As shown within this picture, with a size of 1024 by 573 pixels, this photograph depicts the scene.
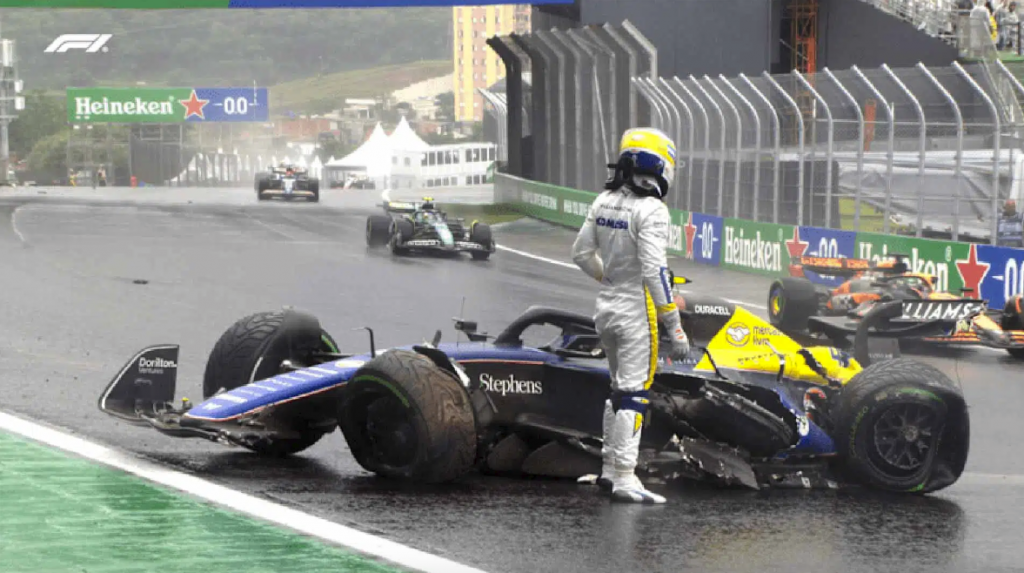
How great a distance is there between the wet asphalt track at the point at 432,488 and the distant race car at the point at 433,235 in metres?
0.39

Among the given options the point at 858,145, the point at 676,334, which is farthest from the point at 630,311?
the point at 858,145

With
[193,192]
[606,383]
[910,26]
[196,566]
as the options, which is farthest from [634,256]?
[193,192]

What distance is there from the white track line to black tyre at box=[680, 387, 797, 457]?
1.85 m

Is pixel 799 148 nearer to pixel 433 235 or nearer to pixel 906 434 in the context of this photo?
pixel 433 235

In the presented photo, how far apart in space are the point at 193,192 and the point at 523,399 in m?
51.3

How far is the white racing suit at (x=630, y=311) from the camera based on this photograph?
22.6ft

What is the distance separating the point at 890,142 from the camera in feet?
64.5

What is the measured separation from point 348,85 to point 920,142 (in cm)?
10388

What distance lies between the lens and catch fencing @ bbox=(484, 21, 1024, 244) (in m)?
18.4

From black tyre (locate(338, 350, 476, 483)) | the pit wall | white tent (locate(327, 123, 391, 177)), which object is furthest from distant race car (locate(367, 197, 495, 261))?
white tent (locate(327, 123, 391, 177))

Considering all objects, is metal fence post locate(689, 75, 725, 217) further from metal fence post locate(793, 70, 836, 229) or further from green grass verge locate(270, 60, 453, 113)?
green grass verge locate(270, 60, 453, 113)

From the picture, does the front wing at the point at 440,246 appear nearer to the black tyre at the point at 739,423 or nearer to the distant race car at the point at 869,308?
the distant race car at the point at 869,308

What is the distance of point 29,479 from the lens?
23.4 ft

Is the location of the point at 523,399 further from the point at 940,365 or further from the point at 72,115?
the point at 72,115
